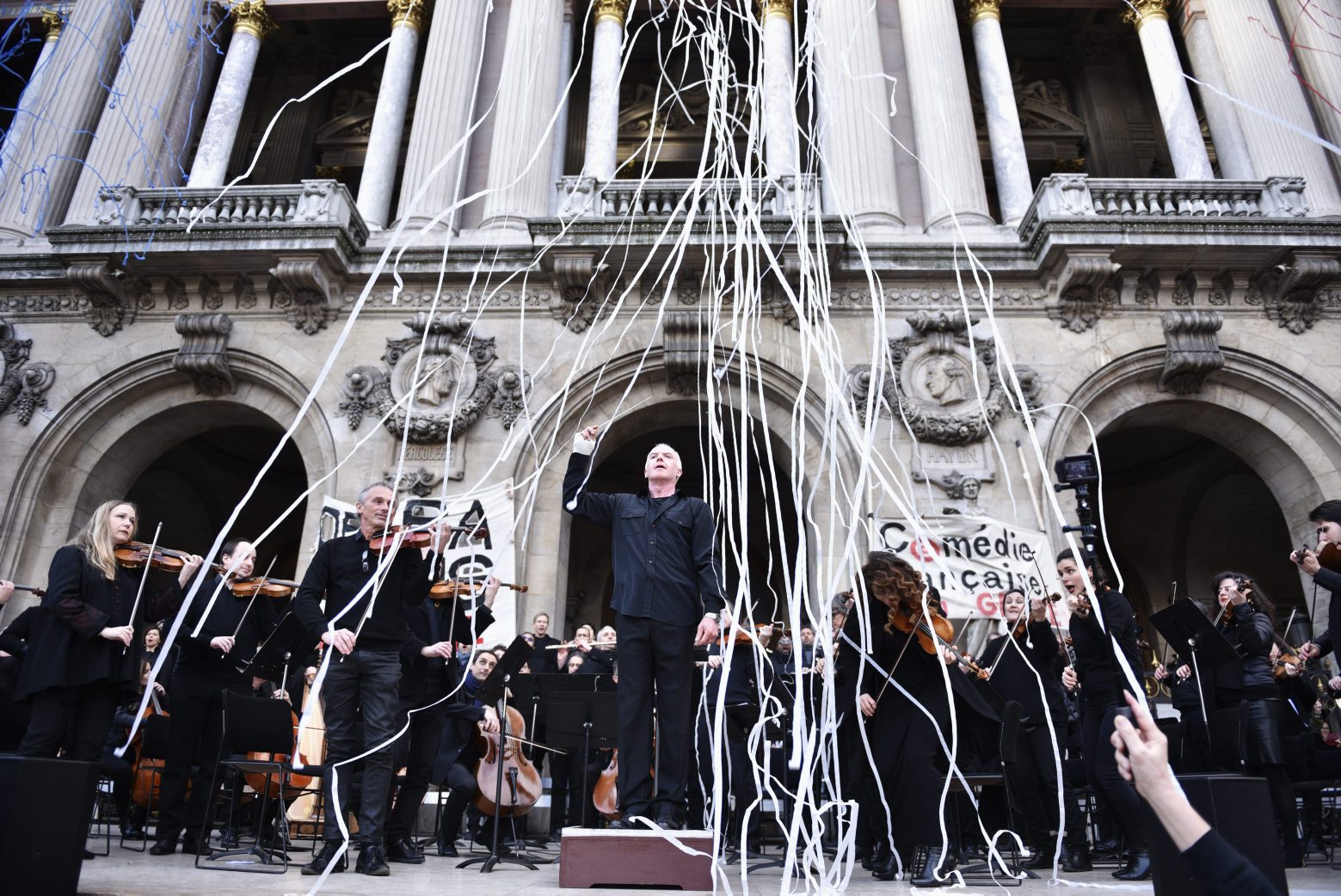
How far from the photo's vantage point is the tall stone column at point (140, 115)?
15.6 m

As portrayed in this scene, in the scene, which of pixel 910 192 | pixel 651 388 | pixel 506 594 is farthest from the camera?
pixel 910 192

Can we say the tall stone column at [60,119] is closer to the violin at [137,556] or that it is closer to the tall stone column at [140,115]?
the tall stone column at [140,115]

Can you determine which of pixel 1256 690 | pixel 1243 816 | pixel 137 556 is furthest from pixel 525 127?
pixel 1243 816

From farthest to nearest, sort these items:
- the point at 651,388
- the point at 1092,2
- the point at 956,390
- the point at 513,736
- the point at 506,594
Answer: the point at 1092,2
the point at 651,388
the point at 956,390
the point at 506,594
the point at 513,736

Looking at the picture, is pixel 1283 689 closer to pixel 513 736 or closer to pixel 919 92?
pixel 513 736

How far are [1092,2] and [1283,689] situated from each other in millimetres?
14744

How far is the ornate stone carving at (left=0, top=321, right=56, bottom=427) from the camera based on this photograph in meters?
14.1

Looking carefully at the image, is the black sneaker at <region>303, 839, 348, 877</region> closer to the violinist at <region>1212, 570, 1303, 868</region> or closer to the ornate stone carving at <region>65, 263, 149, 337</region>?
the violinist at <region>1212, 570, 1303, 868</region>

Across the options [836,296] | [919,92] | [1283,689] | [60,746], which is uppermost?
[919,92]

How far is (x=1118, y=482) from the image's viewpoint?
62.4 feet

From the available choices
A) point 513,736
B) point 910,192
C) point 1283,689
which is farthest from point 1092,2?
point 513,736

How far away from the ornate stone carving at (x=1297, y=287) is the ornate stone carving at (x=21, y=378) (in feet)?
57.9

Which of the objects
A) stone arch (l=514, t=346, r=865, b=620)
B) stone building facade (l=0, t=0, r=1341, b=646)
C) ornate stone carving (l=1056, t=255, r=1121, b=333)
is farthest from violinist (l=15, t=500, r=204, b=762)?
ornate stone carving (l=1056, t=255, r=1121, b=333)

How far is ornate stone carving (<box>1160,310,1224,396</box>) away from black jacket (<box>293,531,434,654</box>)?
11385mm
